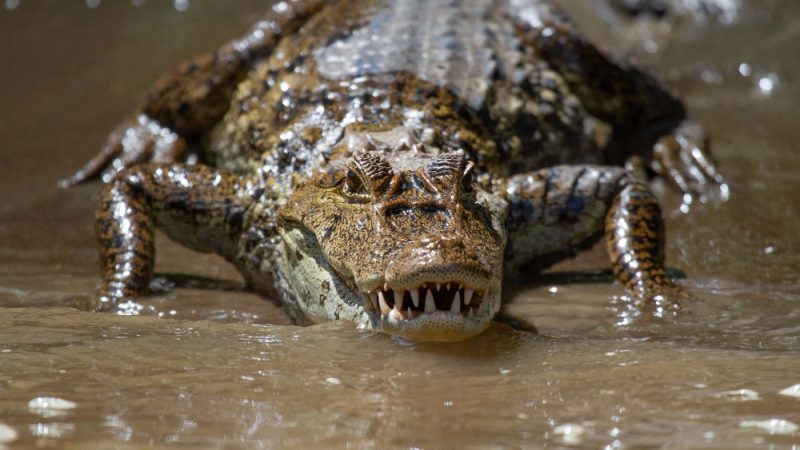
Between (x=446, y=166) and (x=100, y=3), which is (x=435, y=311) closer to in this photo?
(x=446, y=166)

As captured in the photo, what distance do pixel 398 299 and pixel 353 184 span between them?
2.34ft

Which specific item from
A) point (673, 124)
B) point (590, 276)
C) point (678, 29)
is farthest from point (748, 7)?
point (590, 276)

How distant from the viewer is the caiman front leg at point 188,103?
6.20 meters

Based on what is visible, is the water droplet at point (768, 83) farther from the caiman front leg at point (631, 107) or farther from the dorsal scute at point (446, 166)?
the dorsal scute at point (446, 166)

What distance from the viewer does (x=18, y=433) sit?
2.74 metres

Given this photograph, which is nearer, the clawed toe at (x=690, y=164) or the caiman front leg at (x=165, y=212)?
the caiman front leg at (x=165, y=212)

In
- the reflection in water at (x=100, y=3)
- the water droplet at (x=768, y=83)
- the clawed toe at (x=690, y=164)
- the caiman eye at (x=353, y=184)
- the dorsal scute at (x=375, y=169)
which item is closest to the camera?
the dorsal scute at (x=375, y=169)

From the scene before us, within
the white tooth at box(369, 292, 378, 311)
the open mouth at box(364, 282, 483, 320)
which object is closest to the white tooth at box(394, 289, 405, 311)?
the open mouth at box(364, 282, 483, 320)

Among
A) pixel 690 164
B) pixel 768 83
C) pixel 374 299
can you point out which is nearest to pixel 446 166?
pixel 374 299

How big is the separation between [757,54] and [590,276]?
4326 millimetres

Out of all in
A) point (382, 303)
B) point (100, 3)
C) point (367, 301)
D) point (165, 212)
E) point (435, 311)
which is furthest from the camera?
point (100, 3)

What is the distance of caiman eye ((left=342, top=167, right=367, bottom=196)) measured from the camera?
3936 millimetres

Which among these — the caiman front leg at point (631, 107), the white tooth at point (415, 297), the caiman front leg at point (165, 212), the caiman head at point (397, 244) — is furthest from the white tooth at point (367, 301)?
the caiman front leg at point (631, 107)

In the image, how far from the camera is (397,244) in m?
3.44
